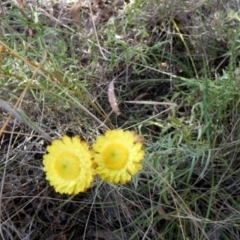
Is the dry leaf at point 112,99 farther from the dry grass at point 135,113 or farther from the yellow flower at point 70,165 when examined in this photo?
the yellow flower at point 70,165

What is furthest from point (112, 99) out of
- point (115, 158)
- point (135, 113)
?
point (115, 158)

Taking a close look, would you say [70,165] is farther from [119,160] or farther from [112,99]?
[112,99]

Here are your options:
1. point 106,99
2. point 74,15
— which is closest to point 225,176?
point 106,99

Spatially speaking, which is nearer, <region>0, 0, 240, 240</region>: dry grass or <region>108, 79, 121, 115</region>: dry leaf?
<region>0, 0, 240, 240</region>: dry grass

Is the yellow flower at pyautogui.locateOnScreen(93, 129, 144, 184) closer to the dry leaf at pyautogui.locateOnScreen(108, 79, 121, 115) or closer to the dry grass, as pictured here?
the dry grass

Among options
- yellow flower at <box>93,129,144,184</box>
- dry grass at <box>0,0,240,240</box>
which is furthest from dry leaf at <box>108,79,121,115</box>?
yellow flower at <box>93,129,144,184</box>

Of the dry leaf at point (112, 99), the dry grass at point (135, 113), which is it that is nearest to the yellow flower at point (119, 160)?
the dry grass at point (135, 113)

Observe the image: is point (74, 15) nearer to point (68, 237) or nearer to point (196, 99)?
point (196, 99)
